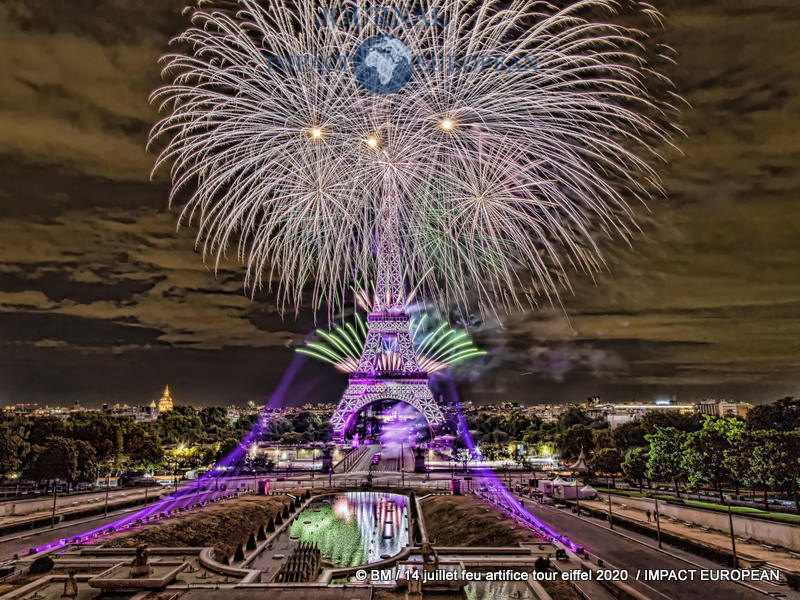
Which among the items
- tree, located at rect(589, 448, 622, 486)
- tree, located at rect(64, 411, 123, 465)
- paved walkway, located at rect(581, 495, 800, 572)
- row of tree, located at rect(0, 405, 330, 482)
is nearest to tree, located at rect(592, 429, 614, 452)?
tree, located at rect(589, 448, 622, 486)

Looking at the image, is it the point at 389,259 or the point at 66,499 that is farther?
the point at 389,259

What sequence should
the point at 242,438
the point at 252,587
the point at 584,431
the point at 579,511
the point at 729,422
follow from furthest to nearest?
1. the point at 242,438
2. the point at 584,431
3. the point at 729,422
4. the point at 579,511
5. the point at 252,587

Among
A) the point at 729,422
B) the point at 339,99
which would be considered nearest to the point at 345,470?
the point at 729,422

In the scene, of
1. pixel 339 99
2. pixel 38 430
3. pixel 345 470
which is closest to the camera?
pixel 339 99

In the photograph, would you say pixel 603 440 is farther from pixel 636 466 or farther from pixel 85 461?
pixel 85 461

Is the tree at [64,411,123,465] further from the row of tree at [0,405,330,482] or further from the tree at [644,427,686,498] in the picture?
the tree at [644,427,686,498]

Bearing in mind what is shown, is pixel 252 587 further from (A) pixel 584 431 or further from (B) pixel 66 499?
(A) pixel 584 431

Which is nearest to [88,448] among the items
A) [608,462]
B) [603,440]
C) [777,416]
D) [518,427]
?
[608,462]

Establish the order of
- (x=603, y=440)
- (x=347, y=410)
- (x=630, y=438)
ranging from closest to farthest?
(x=630, y=438) < (x=603, y=440) < (x=347, y=410)
